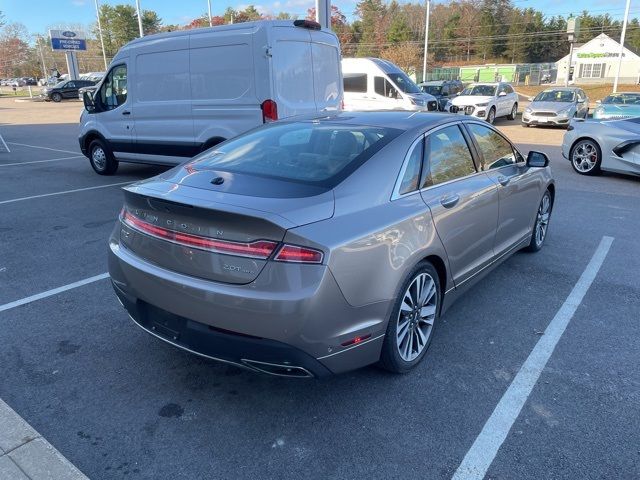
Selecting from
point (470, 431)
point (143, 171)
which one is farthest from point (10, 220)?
point (470, 431)

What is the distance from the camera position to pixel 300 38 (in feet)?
26.0

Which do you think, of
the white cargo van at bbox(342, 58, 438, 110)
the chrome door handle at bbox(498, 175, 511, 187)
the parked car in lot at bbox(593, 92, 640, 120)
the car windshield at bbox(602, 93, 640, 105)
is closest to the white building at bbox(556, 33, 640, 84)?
the car windshield at bbox(602, 93, 640, 105)

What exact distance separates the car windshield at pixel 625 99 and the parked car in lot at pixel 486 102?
14.7 ft

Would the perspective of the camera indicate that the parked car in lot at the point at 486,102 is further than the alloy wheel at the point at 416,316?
Yes

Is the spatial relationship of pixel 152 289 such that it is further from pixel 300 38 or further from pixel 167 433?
pixel 300 38

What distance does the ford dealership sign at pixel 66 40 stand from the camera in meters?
50.8

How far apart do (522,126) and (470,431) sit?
67.0ft

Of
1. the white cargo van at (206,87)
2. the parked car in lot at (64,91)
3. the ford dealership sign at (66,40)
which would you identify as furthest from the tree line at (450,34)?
the white cargo van at (206,87)

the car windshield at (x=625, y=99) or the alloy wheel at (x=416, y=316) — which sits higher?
the car windshield at (x=625, y=99)

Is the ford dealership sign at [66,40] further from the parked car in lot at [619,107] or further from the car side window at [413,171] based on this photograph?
the car side window at [413,171]

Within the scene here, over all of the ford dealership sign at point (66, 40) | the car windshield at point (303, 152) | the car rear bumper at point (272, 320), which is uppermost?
the ford dealership sign at point (66, 40)

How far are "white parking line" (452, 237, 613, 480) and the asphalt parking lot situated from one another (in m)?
0.03

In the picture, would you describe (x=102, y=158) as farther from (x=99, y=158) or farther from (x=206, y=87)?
(x=206, y=87)

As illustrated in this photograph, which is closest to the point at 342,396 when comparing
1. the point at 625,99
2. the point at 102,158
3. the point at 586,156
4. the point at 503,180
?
the point at 503,180
